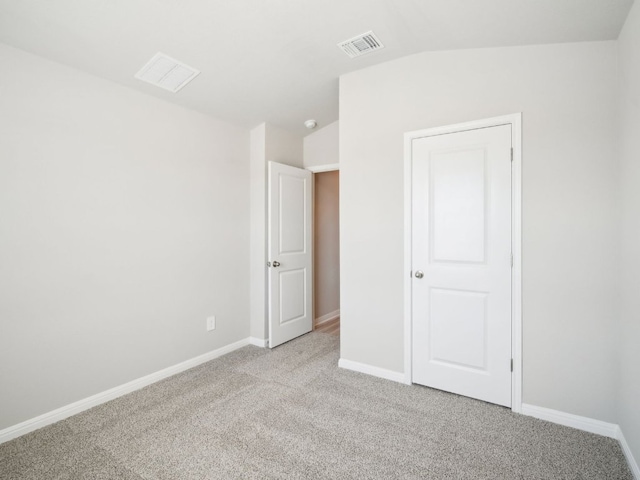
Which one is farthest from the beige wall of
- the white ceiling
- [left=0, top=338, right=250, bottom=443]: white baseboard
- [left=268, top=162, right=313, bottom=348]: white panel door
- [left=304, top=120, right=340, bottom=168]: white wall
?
the white ceiling

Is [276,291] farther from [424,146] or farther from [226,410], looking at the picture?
[424,146]

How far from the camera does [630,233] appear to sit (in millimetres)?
1771

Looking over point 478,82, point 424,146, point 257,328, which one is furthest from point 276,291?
point 478,82

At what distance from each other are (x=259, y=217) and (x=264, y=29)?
6.20ft

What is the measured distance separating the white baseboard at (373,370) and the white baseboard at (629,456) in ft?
4.20

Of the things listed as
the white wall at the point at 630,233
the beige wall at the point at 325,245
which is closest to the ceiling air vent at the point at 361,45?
the white wall at the point at 630,233

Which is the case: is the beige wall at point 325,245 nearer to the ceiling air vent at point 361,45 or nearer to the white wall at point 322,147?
the white wall at point 322,147

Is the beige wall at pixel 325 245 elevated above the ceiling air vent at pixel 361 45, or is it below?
below

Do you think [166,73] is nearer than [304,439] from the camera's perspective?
No

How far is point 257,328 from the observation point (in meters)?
3.72

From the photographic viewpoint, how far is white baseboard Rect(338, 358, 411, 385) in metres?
2.74

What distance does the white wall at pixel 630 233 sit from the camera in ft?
5.51

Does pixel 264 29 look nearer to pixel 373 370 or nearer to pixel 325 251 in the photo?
pixel 373 370

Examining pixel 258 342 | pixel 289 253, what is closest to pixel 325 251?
pixel 289 253
